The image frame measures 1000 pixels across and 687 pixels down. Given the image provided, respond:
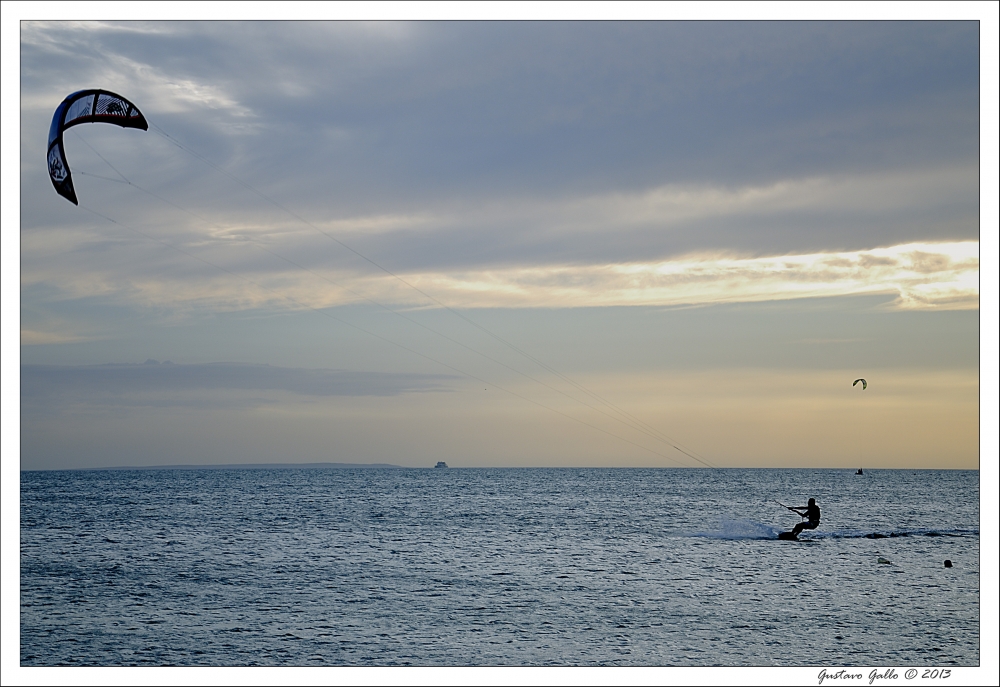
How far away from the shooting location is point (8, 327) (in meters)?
11.2

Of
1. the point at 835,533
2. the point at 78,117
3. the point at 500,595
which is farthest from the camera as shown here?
the point at 835,533

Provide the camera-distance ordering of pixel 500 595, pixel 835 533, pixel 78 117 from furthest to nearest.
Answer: pixel 835 533
pixel 500 595
pixel 78 117

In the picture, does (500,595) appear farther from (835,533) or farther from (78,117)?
(835,533)

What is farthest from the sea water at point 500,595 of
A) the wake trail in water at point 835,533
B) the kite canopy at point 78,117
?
the kite canopy at point 78,117

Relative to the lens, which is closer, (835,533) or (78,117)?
(78,117)

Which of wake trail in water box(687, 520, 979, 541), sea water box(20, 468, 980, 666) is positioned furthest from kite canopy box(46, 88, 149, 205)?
wake trail in water box(687, 520, 979, 541)

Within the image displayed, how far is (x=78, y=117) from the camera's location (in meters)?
14.1

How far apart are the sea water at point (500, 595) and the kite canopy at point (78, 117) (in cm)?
837

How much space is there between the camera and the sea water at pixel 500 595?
14.7 meters

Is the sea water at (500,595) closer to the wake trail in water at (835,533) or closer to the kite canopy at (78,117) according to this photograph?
the wake trail in water at (835,533)

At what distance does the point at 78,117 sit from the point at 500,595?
13499 millimetres

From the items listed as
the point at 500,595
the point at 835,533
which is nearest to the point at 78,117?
the point at 500,595

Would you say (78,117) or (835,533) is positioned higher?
(78,117)

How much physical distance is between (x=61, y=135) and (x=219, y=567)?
1590 cm
